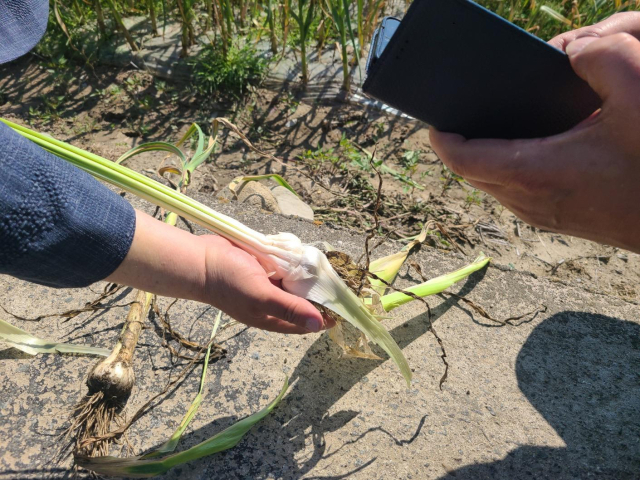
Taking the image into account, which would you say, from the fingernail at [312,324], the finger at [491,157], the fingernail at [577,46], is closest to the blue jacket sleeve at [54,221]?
the fingernail at [312,324]

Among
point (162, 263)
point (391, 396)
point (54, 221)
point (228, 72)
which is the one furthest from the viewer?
point (228, 72)

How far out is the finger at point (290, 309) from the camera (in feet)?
3.68

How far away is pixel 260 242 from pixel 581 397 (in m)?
0.99

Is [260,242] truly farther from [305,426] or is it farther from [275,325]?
[305,426]

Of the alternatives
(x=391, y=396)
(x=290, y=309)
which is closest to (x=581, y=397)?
(x=391, y=396)

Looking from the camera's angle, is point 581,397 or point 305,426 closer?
point 305,426

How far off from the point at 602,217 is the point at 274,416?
2.98 ft

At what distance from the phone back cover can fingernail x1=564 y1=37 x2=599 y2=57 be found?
2cm

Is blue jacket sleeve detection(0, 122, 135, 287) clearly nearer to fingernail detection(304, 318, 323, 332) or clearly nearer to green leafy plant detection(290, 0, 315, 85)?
fingernail detection(304, 318, 323, 332)

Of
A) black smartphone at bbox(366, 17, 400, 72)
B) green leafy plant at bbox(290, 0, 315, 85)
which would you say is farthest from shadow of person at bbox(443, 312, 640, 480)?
green leafy plant at bbox(290, 0, 315, 85)

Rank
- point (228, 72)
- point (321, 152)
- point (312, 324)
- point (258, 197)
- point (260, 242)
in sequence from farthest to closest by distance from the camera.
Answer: point (228, 72), point (321, 152), point (258, 197), point (260, 242), point (312, 324)

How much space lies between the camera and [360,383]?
1430 millimetres

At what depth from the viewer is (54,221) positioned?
2.97 feet

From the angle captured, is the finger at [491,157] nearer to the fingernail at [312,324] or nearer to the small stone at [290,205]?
the fingernail at [312,324]
